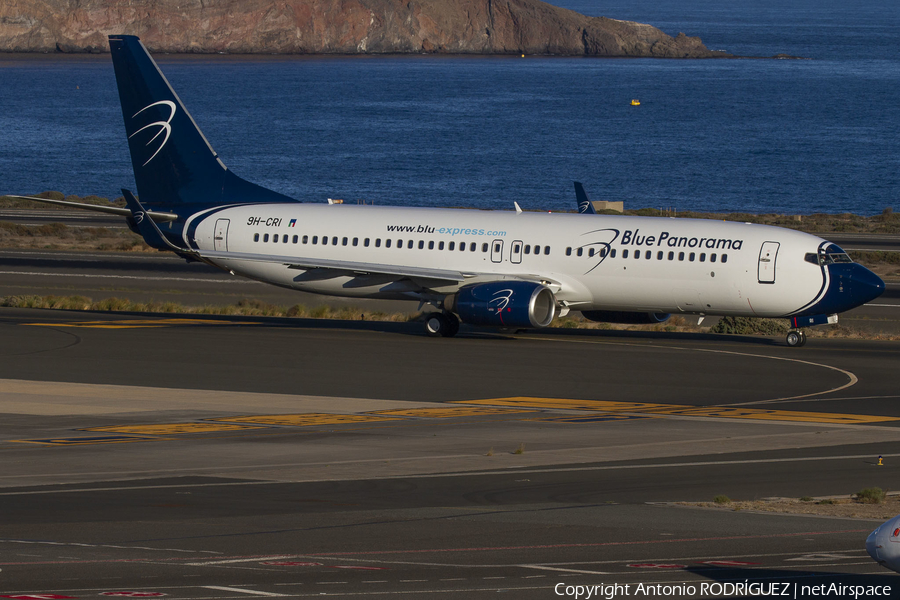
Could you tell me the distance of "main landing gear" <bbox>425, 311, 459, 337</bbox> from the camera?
4278cm

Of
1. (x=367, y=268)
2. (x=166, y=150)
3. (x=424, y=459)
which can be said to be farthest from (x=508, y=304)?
(x=424, y=459)

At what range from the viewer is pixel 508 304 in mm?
39812

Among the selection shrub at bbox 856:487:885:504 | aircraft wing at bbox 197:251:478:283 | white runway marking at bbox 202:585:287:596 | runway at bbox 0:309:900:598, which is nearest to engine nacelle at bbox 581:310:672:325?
runway at bbox 0:309:900:598

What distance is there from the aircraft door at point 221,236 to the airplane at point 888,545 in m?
37.5

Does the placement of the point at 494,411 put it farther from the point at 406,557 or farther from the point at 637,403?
the point at 406,557

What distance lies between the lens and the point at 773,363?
1471 inches

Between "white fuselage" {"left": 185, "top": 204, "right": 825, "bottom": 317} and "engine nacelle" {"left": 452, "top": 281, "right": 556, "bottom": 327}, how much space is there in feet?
4.14

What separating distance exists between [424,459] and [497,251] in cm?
1925

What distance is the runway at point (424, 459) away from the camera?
1505cm

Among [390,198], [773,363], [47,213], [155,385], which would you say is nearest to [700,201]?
[390,198]

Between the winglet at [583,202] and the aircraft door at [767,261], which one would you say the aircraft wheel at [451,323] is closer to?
the winglet at [583,202]

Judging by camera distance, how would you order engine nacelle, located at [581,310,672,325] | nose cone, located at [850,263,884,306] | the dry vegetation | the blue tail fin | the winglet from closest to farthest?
the dry vegetation, nose cone, located at [850,263,884,306], engine nacelle, located at [581,310,672,325], the blue tail fin, the winglet

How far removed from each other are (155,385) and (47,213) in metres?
73.8

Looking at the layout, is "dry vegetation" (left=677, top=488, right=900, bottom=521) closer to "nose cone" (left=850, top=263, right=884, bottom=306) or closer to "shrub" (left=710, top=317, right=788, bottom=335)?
"nose cone" (left=850, top=263, right=884, bottom=306)
